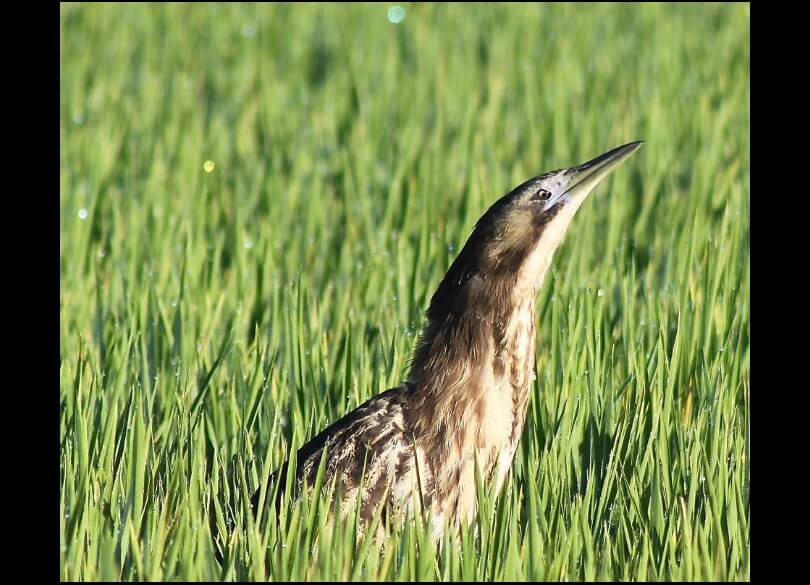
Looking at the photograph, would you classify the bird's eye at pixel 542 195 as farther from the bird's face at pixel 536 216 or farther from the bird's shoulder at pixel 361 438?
the bird's shoulder at pixel 361 438

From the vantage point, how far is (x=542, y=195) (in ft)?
12.0

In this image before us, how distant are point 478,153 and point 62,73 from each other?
3456 mm

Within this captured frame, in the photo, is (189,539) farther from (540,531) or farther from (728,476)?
(728,476)

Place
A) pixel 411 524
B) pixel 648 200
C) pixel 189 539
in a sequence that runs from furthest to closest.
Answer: pixel 648 200
pixel 411 524
pixel 189 539

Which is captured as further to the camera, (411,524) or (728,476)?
(728,476)

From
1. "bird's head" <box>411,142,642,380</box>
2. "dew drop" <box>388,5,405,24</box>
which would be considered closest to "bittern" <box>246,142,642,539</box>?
"bird's head" <box>411,142,642,380</box>

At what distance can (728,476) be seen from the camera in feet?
11.7

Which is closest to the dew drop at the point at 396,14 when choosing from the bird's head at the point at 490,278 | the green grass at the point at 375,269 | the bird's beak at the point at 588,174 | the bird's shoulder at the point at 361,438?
the green grass at the point at 375,269

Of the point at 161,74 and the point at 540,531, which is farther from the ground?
the point at 161,74

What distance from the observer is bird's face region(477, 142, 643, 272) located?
354 centimetres

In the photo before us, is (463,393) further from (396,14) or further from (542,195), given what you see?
(396,14)

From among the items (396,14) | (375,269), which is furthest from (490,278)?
(396,14)

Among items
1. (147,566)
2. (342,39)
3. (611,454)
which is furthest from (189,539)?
(342,39)

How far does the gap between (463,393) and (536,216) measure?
56 centimetres
